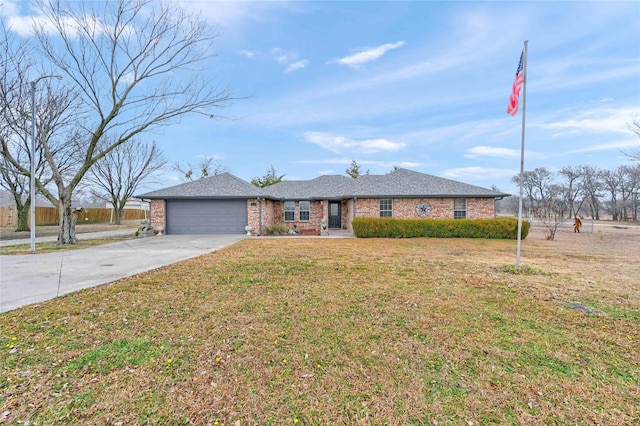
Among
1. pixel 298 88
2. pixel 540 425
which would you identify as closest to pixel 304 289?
pixel 540 425

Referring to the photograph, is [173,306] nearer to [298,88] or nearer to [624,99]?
[298,88]

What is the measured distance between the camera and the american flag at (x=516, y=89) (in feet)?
23.9

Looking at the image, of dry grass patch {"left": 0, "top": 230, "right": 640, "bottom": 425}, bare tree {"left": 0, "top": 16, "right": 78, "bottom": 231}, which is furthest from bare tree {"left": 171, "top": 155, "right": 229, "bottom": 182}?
dry grass patch {"left": 0, "top": 230, "right": 640, "bottom": 425}

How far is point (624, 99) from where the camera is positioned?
1364 cm

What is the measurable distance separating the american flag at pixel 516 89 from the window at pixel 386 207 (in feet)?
31.9

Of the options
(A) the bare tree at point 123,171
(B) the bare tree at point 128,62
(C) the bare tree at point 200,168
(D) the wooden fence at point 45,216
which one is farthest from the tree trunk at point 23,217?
(C) the bare tree at point 200,168

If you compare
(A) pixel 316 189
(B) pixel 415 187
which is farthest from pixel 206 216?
(B) pixel 415 187

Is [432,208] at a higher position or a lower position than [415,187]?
lower

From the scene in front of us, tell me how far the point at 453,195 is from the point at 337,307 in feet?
46.5

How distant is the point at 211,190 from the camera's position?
1753 centimetres

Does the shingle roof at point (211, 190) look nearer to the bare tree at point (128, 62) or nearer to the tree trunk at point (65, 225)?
the tree trunk at point (65, 225)

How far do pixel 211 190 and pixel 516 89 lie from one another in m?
15.4

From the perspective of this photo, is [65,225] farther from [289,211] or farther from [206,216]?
[289,211]

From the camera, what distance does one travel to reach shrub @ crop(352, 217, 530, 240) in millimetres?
15570
